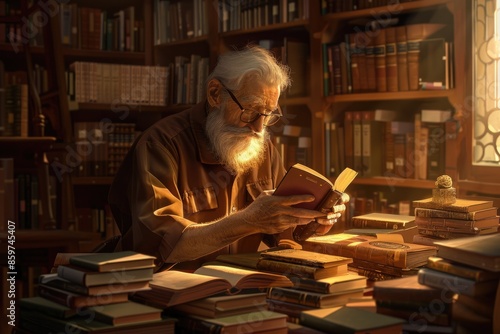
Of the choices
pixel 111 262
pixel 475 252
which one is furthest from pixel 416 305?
pixel 111 262

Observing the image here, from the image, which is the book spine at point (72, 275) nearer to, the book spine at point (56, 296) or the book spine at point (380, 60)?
the book spine at point (56, 296)

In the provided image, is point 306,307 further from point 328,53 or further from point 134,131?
point 134,131

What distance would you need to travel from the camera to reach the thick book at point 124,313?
1410 millimetres

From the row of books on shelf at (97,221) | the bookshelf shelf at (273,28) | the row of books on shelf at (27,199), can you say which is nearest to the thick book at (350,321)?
the bookshelf shelf at (273,28)

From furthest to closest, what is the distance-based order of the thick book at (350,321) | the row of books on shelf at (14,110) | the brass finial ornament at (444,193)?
1. the row of books on shelf at (14,110)
2. the brass finial ornament at (444,193)
3. the thick book at (350,321)

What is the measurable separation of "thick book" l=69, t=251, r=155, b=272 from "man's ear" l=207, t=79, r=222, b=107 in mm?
1103

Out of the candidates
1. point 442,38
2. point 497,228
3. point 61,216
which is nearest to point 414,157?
point 442,38

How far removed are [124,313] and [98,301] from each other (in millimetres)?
92

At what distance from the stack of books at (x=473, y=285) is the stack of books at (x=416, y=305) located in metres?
0.02

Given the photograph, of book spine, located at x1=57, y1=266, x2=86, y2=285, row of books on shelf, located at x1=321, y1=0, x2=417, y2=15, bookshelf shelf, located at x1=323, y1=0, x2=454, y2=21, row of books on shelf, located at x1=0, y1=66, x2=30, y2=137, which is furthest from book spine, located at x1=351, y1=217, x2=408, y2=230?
row of books on shelf, located at x1=0, y1=66, x2=30, y2=137

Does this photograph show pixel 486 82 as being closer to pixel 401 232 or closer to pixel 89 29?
pixel 401 232

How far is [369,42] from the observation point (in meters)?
3.86

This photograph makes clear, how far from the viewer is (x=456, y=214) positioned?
2115mm

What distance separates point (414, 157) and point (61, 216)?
1.88 m
